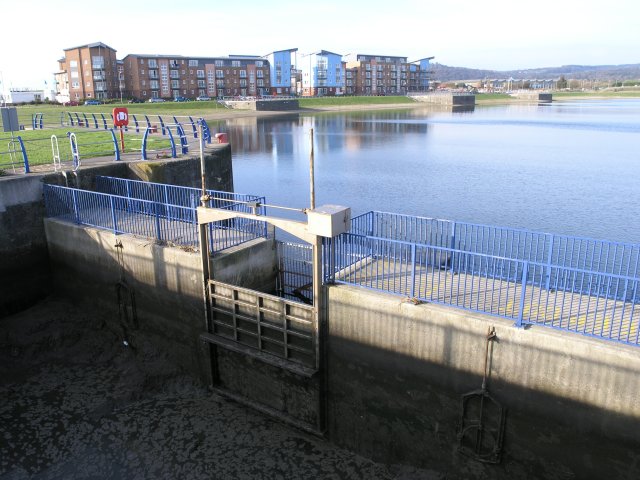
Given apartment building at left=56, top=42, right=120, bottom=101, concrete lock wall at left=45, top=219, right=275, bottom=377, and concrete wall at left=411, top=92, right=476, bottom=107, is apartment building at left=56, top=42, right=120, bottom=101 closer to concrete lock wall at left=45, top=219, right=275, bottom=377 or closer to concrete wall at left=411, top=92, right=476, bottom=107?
concrete wall at left=411, top=92, right=476, bottom=107

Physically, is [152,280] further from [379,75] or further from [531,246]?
[379,75]

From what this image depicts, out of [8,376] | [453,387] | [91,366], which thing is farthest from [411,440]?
[8,376]

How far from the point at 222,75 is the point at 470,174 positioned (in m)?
102

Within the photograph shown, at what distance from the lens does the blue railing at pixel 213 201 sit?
14.1 m

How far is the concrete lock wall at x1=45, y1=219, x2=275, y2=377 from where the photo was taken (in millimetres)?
13602

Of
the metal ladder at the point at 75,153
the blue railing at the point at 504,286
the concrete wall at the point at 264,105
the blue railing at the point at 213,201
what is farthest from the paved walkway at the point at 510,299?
the concrete wall at the point at 264,105

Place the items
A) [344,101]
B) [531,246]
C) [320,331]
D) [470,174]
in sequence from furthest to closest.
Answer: [344,101] < [470,174] < [531,246] < [320,331]

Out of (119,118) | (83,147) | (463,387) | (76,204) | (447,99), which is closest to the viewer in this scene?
(463,387)

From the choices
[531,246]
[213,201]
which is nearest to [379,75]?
[213,201]

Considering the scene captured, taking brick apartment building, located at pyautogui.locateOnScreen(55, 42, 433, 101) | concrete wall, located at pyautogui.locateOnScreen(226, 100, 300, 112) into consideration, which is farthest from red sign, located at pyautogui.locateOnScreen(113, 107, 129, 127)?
brick apartment building, located at pyautogui.locateOnScreen(55, 42, 433, 101)

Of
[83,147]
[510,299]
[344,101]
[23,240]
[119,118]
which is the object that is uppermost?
[119,118]

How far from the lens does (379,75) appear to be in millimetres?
166125

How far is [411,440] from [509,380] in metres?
2.42

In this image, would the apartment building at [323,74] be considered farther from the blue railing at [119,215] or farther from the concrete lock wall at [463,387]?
the concrete lock wall at [463,387]
